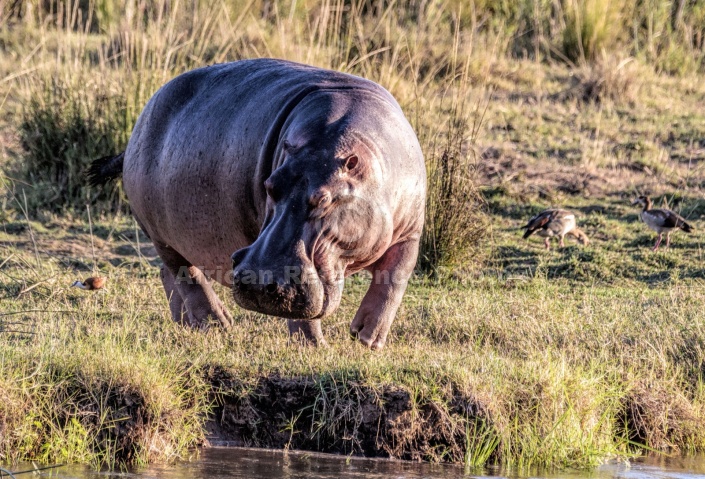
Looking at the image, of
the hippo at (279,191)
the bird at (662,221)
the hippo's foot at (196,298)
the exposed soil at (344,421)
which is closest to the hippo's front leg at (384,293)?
A: the hippo at (279,191)

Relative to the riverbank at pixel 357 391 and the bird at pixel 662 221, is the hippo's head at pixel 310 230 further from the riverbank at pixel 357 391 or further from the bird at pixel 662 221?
the bird at pixel 662 221

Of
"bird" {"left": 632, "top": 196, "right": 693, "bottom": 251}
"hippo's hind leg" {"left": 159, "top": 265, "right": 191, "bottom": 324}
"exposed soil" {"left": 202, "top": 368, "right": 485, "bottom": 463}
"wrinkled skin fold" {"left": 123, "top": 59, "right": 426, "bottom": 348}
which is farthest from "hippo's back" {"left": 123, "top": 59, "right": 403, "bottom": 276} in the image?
"bird" {"left": 632, "top": 196, "right": 693, "bottom": 251}

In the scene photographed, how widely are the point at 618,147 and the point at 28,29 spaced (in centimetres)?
609

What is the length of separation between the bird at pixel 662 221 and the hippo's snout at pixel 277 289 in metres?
4.04

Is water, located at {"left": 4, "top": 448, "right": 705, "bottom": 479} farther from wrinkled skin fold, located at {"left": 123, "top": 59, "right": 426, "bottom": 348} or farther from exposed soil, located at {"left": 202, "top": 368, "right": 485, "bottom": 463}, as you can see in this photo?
wrinkled skin fold, located at {"left": 123, "top": 59, "right": 426, "bottom": 348}

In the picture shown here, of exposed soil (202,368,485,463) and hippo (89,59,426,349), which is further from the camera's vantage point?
exposed soil (202,368,485,463)

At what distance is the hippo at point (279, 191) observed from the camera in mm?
3916

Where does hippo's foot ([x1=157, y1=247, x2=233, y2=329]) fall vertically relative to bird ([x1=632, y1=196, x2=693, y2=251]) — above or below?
below

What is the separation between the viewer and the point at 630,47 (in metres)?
12.0

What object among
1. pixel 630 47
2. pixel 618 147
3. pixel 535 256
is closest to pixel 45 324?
pixel 535 256

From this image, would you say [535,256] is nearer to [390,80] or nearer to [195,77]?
[390,80]

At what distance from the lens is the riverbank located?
4.16 meters

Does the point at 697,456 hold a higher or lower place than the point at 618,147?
lower

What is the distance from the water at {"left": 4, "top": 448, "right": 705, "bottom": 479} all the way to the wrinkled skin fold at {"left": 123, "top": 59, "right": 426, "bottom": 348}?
0.56 metres
